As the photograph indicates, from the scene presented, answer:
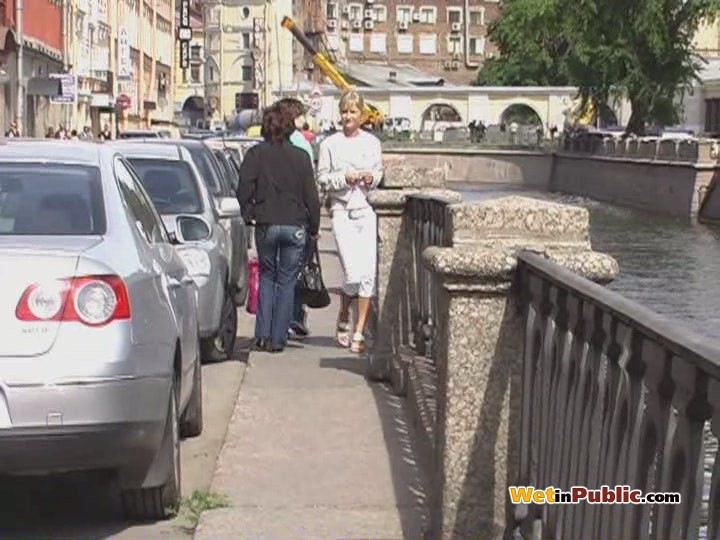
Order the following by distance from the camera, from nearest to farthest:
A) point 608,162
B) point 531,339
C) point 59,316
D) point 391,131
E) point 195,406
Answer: point 531,339 → point 59,316 → point 195,406 → point 608,162 → point 391,131

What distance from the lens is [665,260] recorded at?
3762cm

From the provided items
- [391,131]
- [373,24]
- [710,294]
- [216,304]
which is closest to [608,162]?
[391,131]

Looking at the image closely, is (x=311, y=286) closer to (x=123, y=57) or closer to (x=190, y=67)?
(x=123, y=57)

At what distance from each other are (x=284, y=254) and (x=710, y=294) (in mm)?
19348

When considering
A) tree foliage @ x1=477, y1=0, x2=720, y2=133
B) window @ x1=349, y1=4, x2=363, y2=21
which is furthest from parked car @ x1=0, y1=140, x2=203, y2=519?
window @ x1=349, y1=4, x2=363, y2=21

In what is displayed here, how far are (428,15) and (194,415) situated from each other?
143 m

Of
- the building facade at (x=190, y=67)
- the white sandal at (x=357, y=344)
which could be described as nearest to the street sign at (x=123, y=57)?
the building facade at (x=190, y=67)

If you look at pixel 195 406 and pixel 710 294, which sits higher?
pixel 195 406

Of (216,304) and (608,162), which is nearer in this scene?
(216,304)

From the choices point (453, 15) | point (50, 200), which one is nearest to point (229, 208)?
point (50, 200)

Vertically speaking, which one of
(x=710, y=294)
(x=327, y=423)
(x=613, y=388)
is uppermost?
(x=613, y=388)

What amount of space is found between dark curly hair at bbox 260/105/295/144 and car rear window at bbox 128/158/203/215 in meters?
1.19

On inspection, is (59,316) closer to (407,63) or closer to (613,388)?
(613,388)

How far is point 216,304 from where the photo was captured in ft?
40.0
